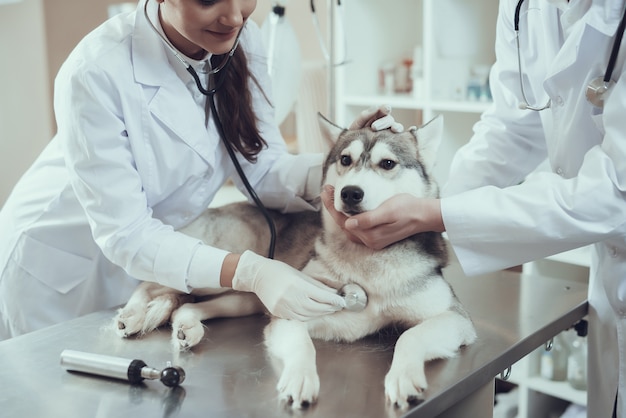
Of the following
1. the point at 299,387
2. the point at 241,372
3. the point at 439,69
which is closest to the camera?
the point at 299,387

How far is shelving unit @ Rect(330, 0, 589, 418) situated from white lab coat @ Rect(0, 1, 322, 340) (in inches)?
31.3

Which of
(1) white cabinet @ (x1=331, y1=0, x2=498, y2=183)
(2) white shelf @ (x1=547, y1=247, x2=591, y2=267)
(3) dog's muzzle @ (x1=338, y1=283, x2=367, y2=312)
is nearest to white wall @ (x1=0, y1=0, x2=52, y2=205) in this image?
(1) white cabinet @ (x1=331, y1=0, x2=498, y2=183)

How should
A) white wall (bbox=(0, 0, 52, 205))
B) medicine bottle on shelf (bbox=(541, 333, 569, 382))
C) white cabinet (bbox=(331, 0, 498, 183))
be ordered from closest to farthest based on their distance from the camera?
medicine bottle on shelf (bbox=(541, 333, 569, 382))
white cabinet (bbox=(331, 0, 498, 183))
white wall (bbox=(0, 0, 52, 205))

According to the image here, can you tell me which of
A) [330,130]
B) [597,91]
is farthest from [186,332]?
[597,91]

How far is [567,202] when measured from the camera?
1188mm

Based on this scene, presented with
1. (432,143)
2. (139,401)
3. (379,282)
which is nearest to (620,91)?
(432,143)

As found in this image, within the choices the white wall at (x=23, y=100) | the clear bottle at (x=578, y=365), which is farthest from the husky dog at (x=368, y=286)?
the white wall at (x=23, y=100)

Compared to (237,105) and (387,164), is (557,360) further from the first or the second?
(237,105)

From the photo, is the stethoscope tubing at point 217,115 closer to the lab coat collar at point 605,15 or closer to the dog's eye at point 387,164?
the dog's eye at point 387,164

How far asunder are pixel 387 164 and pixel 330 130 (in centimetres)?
17

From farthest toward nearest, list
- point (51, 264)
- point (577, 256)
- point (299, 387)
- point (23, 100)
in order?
point (23, 100)
point (577, 256)
point (51, 264)
point (299, 387)

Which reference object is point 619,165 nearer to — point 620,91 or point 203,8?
point 620,91

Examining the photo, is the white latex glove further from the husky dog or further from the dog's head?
the dog's head

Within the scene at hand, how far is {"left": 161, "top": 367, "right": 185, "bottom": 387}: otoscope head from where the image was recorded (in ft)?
3.39
